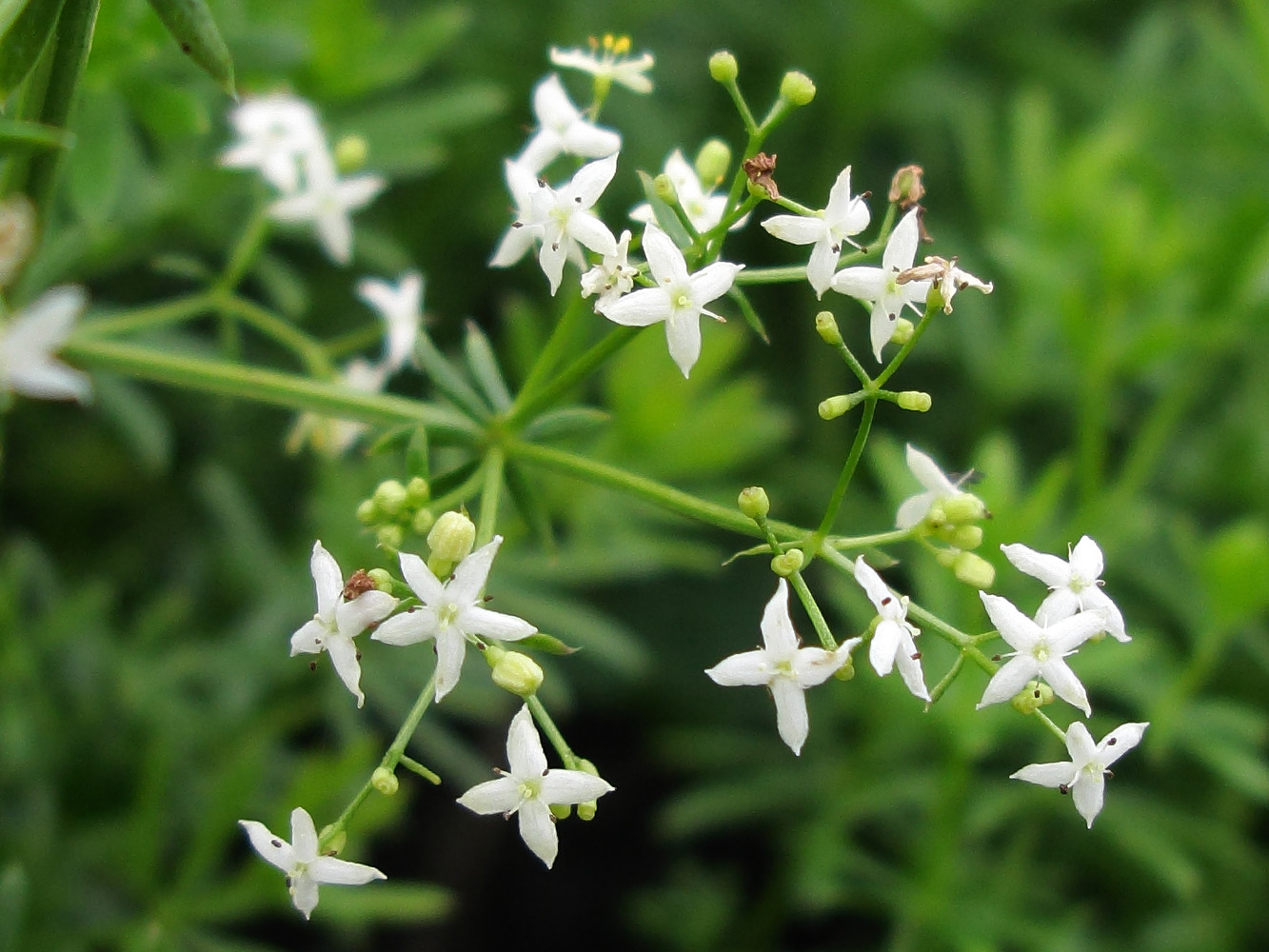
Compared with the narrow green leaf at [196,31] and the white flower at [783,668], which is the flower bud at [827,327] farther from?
the narrow green leaf at [196,31]

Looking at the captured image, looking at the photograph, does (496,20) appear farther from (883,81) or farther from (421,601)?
(421,601)

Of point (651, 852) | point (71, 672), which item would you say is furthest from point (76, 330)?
point (651, 852)

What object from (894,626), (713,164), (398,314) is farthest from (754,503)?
(398,314)

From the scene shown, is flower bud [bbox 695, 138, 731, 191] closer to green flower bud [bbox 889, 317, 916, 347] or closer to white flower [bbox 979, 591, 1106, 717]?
green flower bud [bbox 889, 317, 916, 347]

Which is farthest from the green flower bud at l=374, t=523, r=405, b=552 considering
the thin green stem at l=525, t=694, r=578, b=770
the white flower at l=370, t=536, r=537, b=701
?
the thin green stem at l=525, t=694, r=578, b=770

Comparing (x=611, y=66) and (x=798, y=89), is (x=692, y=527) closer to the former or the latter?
(x=611, y=66)
